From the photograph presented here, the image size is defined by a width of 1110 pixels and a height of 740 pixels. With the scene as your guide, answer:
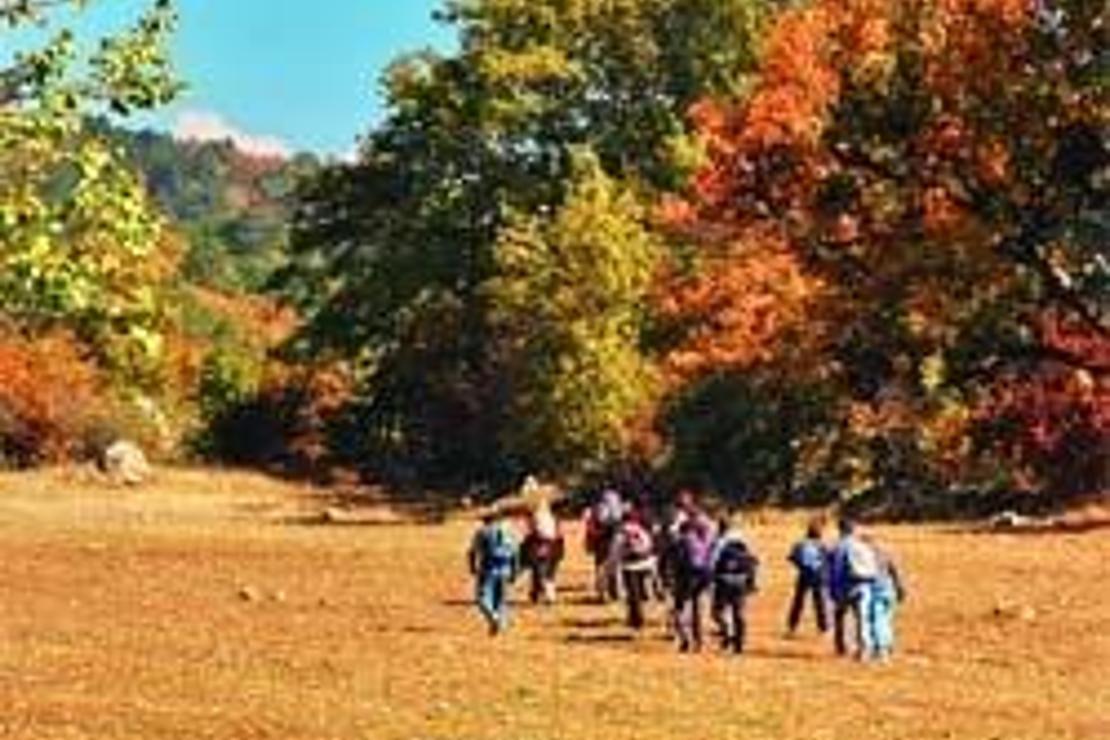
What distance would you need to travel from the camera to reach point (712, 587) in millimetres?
40656

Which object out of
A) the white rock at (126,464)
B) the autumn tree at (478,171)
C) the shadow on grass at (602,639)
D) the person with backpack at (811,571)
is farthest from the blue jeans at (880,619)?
the white rock at (126,464)

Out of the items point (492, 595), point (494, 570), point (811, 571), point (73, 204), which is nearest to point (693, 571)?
point (811, 571)

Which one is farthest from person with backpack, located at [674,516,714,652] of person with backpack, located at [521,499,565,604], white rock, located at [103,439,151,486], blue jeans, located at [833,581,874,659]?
white rock, located at [103,439,151,486]

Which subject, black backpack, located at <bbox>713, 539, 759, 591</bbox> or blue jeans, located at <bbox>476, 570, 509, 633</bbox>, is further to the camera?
blue jeans, located at <bbox>476, 570, 509, 633</bbox>

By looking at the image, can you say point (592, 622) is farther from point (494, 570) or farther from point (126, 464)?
point (126, 464)

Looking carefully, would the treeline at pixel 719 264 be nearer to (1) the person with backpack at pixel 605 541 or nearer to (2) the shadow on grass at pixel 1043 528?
(2) the shadow on grass at pixel 1043 528

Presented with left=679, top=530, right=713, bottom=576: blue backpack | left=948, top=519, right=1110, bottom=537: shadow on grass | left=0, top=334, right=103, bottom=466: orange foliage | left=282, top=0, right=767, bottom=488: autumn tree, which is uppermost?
left=282, top=0, right=767, bottom=488: autumn tree

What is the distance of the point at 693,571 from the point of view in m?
40.3

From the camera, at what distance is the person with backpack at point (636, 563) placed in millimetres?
43219

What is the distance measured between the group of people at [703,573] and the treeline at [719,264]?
19.4 meters

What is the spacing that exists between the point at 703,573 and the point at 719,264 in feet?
125

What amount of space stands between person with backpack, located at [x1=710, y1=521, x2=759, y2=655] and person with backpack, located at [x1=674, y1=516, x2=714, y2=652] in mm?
167

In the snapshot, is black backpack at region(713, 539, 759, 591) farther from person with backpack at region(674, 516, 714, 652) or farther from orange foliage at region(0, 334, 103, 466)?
orange foliage at region(0, 334, 103, 466)

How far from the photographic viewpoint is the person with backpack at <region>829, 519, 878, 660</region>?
39250mm
